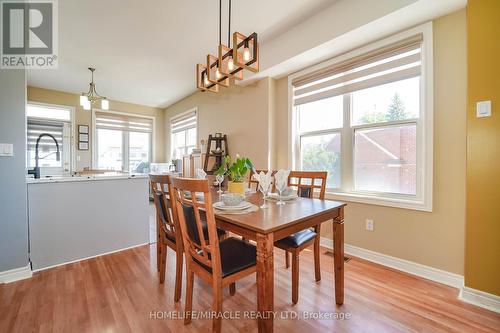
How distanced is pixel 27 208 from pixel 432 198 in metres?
3.74

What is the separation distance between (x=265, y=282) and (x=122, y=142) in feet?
19.6

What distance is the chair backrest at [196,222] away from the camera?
117cm

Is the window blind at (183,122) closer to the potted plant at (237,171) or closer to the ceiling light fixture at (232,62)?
the ceiling light fixture at (232,62)

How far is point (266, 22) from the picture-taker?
253 centimetres

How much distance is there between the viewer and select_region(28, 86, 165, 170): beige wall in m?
4.75

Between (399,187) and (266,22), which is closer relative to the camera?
(399,187)

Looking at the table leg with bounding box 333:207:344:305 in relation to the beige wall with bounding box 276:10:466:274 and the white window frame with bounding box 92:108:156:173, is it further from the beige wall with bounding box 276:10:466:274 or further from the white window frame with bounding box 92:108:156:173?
the white window frame with bounding box 92:108:156:173

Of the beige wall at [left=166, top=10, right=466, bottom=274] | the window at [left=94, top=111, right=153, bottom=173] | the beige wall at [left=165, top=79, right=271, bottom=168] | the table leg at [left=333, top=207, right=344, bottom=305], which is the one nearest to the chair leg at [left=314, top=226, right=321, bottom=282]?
the table leg at [left=333, top=207, right=344, bottom=305]

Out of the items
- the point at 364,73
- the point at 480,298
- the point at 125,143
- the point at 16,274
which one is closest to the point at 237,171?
the point at 364,73

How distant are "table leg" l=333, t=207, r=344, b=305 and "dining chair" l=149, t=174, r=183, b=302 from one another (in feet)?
3.69

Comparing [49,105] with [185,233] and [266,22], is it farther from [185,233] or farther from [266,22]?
[185,233]

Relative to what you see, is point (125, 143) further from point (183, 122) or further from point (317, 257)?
point (317, 257)

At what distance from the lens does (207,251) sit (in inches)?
48.8

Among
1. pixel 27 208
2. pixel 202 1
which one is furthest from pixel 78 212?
pixel 202 1
